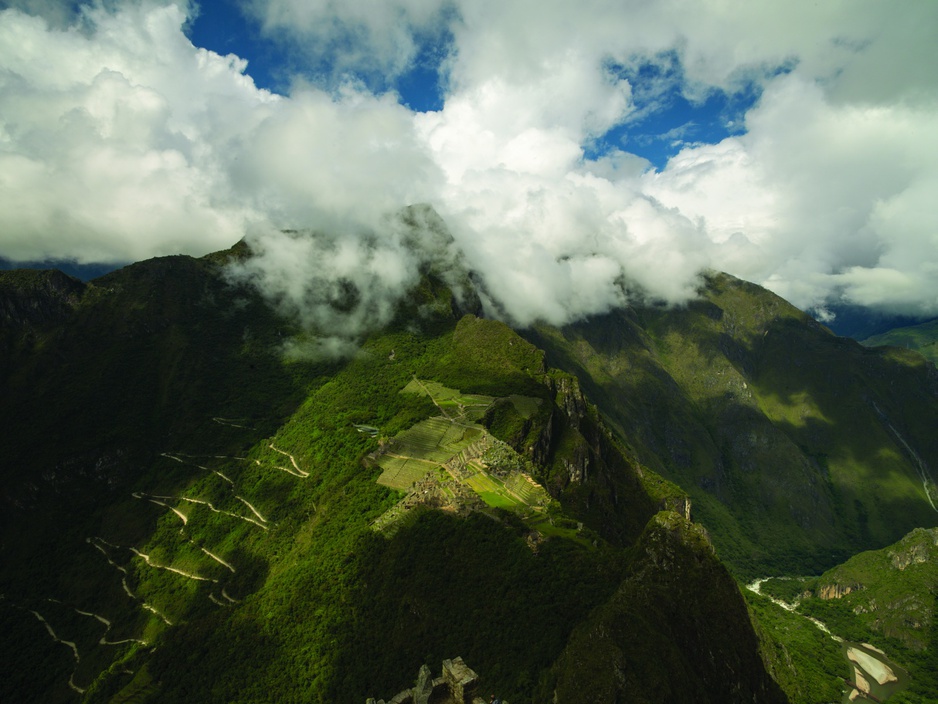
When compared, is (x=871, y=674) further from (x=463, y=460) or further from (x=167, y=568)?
(x=167, y=568)

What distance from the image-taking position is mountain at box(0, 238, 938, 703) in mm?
50312

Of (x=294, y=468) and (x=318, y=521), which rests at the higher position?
(x=294, y=468)

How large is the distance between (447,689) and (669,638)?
83.1 ft

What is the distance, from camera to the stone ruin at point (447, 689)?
27.5 meters

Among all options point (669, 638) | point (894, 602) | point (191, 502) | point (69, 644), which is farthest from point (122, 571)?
point (894, 602)

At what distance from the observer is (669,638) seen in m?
44.1

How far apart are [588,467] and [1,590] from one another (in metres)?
121

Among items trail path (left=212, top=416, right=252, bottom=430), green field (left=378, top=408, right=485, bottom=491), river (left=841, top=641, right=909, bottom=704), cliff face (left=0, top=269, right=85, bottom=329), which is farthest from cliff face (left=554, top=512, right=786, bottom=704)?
cliff face (left=0, top=269, right=85, bottom=329)

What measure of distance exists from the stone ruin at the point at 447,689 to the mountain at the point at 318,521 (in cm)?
1541

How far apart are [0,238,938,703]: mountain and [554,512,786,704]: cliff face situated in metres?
0.21

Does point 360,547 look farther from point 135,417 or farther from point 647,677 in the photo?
point 135,417

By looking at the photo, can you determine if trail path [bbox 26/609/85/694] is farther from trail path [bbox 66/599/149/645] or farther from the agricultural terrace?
the agricultural terrace

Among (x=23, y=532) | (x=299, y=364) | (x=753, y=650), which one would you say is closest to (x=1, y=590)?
(x=23, y=532)

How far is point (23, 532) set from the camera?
11056cm
